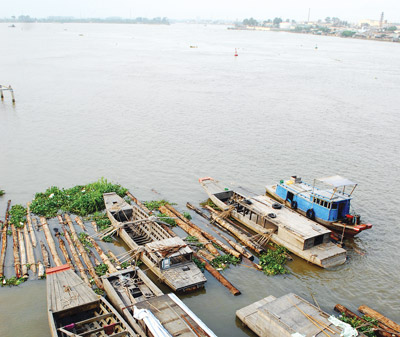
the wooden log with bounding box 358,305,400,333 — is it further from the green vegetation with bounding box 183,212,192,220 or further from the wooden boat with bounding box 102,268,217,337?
the green vegetation with bounding box 183,212,192,220

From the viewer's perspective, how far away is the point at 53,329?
14.3 m

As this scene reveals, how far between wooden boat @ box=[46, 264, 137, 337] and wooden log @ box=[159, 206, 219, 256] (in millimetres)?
7860

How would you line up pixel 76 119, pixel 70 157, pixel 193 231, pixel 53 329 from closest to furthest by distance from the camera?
pixel 53 329 < pixel 193 231 < pixel 70 157 < pixel 76 119

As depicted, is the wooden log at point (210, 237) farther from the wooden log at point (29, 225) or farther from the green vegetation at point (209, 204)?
the wooden log at point (29, 225)

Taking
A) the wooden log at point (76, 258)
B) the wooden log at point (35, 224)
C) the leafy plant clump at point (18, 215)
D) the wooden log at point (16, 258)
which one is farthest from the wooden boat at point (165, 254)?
the leafy plant clump at point (18, 215)

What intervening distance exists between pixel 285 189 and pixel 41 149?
87.6 feet

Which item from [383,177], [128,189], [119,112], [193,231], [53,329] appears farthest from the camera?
[119,112]

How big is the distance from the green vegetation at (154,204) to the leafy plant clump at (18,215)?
8.70 meters

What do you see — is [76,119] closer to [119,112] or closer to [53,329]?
[119,112]

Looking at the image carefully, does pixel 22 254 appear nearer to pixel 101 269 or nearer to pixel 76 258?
pixel 76 258

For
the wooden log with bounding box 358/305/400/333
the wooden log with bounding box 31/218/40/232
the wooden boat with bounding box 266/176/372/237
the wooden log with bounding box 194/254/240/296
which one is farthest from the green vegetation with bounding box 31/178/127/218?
the wooden log with bounding box 358/305/400/333

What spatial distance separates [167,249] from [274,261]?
659 centimetres

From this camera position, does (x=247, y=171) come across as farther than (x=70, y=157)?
No

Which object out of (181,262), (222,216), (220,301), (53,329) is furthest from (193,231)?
(53,329)
